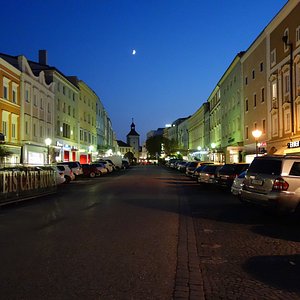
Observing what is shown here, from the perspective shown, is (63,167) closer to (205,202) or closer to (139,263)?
(205,202)

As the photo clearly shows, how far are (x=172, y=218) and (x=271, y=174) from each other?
Result: 10.2ft

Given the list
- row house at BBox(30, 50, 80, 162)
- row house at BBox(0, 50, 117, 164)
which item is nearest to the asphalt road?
row house at BBox(0, 50, 117, 164)

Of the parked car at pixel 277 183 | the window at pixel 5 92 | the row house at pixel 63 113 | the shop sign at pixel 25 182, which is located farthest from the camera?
the row house at pixel 63 113

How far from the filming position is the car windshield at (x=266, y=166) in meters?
13.0

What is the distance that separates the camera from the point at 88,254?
8156mm

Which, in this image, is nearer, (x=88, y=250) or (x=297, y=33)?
(x=88, y=250)

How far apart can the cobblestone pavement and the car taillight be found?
3.17 ft

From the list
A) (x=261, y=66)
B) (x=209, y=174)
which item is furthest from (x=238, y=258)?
(x=261, y=66)

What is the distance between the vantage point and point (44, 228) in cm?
1141

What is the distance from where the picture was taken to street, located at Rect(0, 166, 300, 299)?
5988mm

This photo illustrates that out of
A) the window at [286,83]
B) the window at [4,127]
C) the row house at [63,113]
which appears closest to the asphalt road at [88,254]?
the window at [286,83]

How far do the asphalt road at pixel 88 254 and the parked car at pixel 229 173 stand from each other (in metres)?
9.53

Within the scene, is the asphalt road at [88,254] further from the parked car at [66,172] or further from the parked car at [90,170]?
the parked car at [90,170]

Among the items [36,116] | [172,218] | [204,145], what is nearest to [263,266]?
[172,218]
